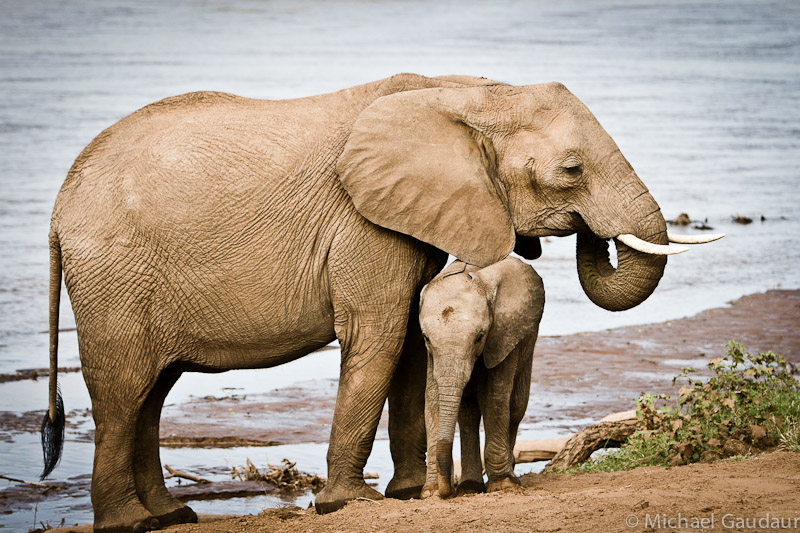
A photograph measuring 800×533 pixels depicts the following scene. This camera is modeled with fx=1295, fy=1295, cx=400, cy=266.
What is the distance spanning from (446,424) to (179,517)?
80.1 inches

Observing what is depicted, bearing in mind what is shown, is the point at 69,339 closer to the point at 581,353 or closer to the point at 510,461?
the point at 581,353

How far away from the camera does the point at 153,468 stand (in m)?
7.82

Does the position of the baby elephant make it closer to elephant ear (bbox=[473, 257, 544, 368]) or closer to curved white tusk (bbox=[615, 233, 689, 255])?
elephant ear (bbox=[473, 257, 544, 368])

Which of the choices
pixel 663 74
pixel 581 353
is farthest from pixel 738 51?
pixel 581 353

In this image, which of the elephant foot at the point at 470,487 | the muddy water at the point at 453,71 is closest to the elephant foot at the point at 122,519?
the muddy water at the point at 453,71

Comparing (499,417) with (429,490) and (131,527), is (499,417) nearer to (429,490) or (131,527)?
(429,490)

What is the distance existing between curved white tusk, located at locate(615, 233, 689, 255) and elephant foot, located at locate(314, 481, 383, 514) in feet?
6.60

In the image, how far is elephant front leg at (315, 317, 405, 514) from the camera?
280 inches

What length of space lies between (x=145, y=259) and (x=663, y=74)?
33.0 metres

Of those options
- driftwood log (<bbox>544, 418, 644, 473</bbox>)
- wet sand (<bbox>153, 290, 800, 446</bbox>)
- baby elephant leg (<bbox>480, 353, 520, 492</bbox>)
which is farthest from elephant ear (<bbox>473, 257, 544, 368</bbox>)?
wet sand (<bbox>153, 290, 800, 446</bbox>)

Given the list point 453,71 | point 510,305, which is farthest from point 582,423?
point 453,71

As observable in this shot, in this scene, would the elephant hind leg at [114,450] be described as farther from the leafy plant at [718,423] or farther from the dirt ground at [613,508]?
the leafy plant at [718,423]

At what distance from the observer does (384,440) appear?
10.1 m

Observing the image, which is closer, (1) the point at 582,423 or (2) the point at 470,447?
(2) the point at 470,447
